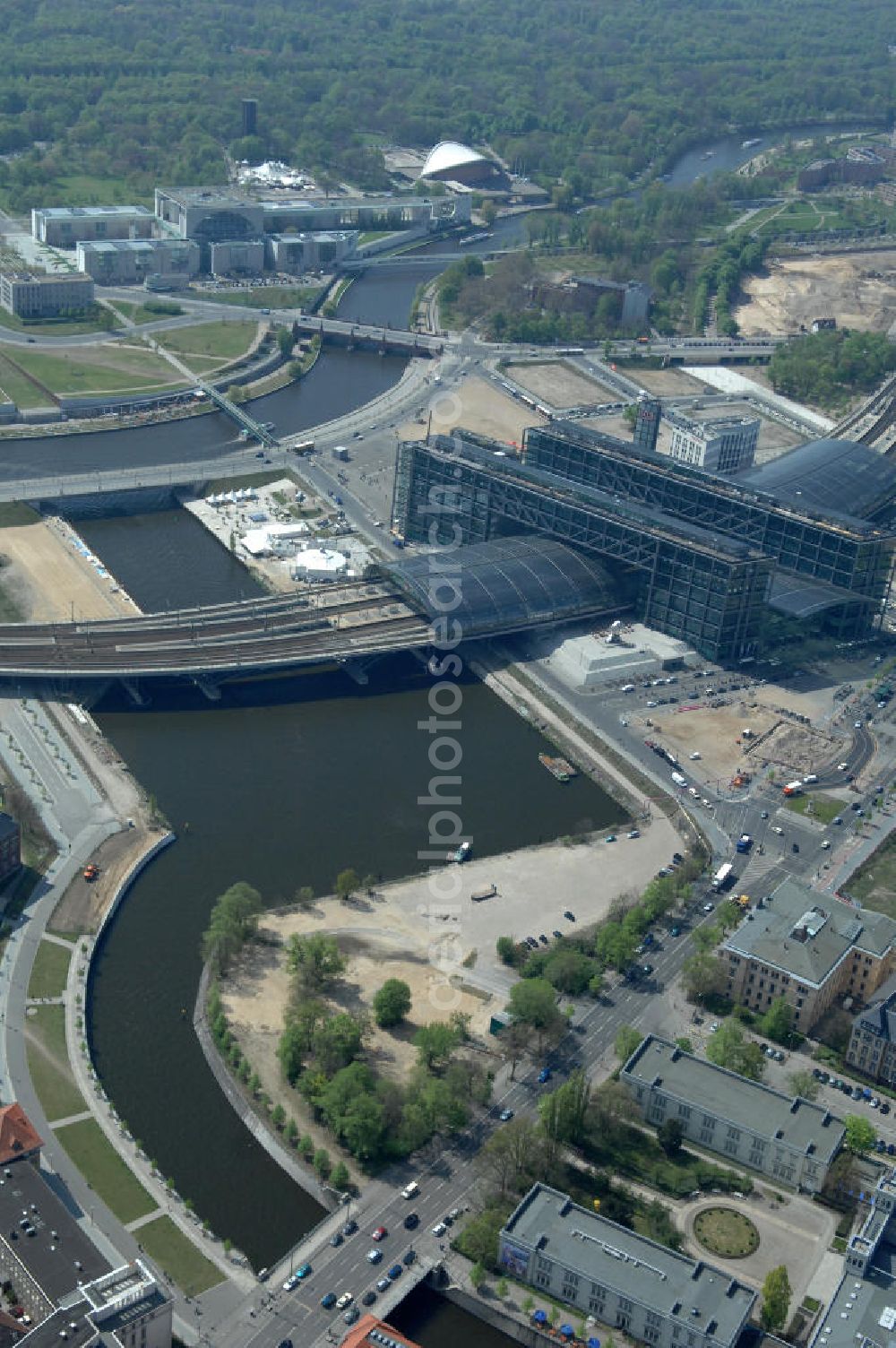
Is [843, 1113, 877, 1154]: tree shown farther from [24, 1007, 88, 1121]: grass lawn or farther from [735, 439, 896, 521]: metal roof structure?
[735, 439, 896, 521]: metal roof structure

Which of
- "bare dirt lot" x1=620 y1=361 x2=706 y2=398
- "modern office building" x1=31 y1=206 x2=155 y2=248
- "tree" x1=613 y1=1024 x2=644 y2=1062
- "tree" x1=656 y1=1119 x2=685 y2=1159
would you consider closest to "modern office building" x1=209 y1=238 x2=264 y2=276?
"modern office building" x1=31 y1=206 x2=155 y2=248

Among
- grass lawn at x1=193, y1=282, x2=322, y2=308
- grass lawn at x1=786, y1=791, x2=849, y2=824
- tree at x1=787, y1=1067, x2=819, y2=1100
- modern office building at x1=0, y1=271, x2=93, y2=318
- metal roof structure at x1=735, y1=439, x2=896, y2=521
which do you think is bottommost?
grass lawn at x1=786, y1=791, x2=849, y2=824

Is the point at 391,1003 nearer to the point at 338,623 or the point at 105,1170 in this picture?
the point at 105,1170

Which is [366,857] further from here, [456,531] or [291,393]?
[291,393]

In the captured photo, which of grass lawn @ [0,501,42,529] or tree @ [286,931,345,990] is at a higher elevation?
tree @ [286,931,345,990]

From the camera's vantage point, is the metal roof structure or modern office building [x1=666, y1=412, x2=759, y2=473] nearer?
the metal roof structure
